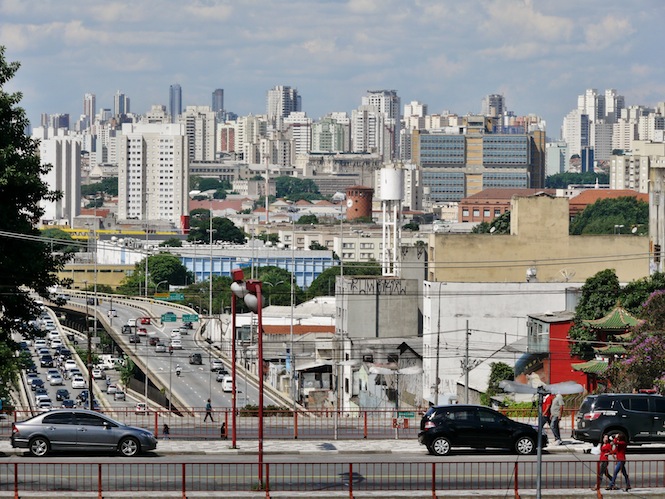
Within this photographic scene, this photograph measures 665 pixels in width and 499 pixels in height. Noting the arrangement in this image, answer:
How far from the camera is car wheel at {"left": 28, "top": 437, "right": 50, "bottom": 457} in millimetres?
30078

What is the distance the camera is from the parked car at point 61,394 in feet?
316

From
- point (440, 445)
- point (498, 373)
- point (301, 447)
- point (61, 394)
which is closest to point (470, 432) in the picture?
point (440, 445)

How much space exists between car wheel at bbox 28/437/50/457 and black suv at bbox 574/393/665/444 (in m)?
10.8

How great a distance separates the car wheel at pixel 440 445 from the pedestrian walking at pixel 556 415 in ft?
10.3

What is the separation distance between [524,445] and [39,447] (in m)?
9.64

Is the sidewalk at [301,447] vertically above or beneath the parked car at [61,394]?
above

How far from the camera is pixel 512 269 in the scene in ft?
240

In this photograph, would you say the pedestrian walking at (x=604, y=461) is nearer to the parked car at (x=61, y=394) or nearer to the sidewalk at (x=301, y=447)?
the sidewalk at (x=301, y=447)

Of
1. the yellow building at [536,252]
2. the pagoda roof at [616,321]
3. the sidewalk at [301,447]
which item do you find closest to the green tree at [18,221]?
the sidewalk at [301,447]

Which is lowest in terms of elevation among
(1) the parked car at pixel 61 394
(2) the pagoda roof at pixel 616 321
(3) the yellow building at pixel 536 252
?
(1) the parked car at pixel 61 394

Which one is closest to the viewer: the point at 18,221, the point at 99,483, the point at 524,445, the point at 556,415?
the point at 99,483

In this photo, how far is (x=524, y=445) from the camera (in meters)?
31.1

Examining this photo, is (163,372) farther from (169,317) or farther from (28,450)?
(28,450)

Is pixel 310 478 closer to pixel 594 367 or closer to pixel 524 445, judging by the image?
pixel 524 445
